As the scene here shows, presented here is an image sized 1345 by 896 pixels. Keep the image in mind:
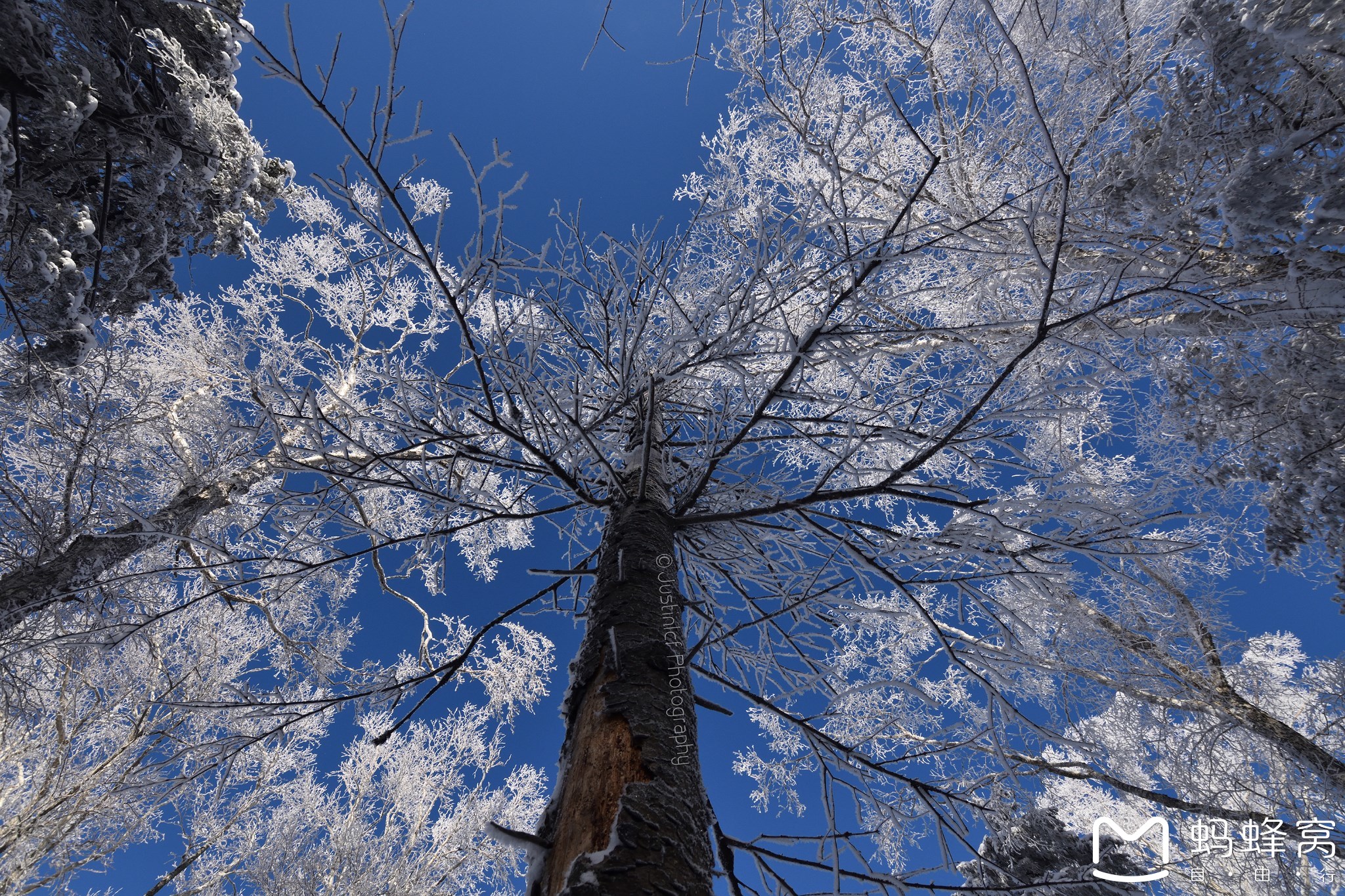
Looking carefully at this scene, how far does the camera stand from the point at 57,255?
13.1ft

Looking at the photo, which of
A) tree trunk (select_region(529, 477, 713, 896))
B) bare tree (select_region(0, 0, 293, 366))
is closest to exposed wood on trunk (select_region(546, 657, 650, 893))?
tree trunk (select_region(529, 477, 713, 896))

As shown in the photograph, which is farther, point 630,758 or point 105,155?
point 105,155

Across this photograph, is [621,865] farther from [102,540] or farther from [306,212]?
[306,212]

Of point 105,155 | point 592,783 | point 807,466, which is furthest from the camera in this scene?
point 807,466

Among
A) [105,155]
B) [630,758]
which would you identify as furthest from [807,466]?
[105,155]

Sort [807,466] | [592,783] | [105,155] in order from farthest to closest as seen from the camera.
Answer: [807,466]
[105,155]
[592,783]

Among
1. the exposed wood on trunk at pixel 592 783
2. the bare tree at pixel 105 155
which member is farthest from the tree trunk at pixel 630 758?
the bare tree at pixel 105 155

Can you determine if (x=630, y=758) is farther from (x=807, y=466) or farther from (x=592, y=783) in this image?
(x=807, y=466)

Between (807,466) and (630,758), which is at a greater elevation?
(807,466)

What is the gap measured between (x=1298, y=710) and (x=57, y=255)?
35.3 ft

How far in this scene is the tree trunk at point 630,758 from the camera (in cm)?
100

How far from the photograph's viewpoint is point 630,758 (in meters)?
1.21

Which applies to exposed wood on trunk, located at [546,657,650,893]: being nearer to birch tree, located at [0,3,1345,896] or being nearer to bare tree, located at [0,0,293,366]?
birch tree, located at [0,3,1345,896]

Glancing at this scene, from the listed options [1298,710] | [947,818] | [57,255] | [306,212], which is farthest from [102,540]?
[1298,710]
